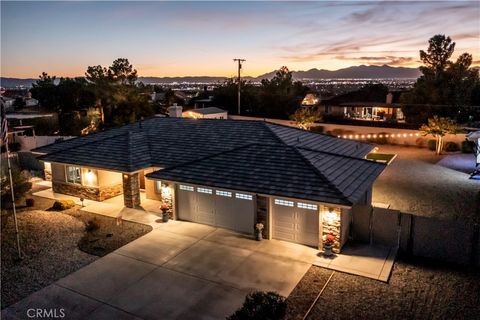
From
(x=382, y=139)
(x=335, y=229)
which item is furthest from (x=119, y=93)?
(x=335, y=229)

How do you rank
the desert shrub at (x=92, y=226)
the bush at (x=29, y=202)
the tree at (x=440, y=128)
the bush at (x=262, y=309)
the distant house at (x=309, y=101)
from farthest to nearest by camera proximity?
the distant house at (x=309, y=101)
the tree at (x=440, y=128)
the bush at (x=29, y=202)
the desert shrub at (x=92, y=226)
the bush at (x=262, y=309)

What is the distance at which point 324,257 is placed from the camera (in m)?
14.4

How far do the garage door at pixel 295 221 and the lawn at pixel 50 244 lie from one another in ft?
20.0

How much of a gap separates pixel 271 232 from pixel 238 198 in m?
2.08

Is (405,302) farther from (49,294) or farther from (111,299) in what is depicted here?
(49,294)

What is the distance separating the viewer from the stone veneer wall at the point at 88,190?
21.7 meters

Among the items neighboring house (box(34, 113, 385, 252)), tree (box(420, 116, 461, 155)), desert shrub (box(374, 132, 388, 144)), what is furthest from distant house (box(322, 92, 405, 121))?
neighboring house (box(34, 113, 385, 252))

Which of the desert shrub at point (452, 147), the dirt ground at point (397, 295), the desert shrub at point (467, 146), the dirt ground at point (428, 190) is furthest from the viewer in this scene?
the desert shrub at point (452, 147)

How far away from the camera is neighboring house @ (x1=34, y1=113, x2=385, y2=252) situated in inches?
599

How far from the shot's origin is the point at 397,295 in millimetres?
11852

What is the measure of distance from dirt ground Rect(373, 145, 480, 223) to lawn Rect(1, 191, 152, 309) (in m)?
14.3

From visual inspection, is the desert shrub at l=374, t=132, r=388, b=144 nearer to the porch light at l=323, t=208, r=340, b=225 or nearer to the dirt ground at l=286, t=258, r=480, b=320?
the dirt ground at l=286, t=258, r=480, b=320

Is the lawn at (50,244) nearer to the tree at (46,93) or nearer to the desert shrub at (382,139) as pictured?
the desert shrub at (382,139)

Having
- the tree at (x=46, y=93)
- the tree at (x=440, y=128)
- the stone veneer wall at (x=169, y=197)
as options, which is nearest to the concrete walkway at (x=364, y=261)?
the stone veneer wall at (x=169, y=197)
